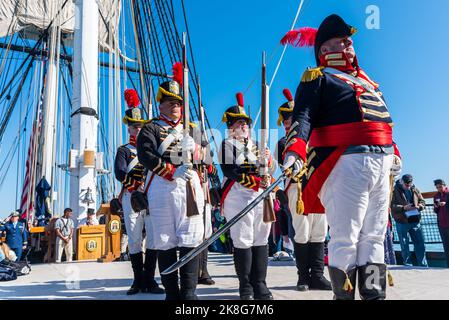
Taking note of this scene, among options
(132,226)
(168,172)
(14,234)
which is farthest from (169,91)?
(14,234)

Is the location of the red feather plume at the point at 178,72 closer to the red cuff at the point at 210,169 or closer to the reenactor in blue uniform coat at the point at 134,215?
the reenactor in blue uniform coat at the point at 134,215

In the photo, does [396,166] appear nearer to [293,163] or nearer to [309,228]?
[293,163]

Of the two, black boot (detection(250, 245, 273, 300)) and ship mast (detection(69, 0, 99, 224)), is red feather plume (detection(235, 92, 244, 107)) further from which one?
ship mast (detection(69, 0, 99, 224))

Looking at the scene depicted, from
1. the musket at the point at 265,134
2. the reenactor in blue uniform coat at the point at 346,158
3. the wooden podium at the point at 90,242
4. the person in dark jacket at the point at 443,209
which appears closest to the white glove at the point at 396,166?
the reenactor in blue uniform coat at the point at 346,158

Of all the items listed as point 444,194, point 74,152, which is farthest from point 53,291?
point 74,152

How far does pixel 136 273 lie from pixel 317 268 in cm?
189

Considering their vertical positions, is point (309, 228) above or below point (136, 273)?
above

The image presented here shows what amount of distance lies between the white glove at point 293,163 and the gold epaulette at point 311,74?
0.52 m

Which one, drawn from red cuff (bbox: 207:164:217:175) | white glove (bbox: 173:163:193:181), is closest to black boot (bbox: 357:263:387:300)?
white glove (bbox: 173:163:193:181)

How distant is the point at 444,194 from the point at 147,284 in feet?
16.5

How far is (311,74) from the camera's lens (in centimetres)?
231

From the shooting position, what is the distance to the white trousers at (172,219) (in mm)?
2912

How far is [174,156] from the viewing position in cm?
310
